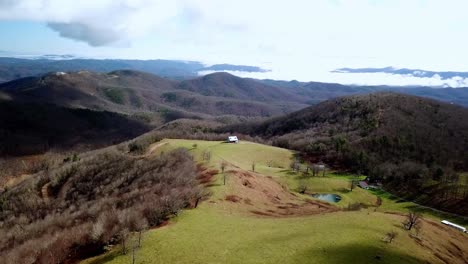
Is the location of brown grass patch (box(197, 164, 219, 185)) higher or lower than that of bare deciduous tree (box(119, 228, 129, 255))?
lower

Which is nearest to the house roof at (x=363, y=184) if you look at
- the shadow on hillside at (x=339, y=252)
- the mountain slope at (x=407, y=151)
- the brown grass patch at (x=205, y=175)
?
the mountain slope at (x=407, y=151)

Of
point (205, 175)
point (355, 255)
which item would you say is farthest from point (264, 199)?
point (355, 255)

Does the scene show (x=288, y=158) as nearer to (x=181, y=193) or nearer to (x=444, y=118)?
(x=181, y=193)

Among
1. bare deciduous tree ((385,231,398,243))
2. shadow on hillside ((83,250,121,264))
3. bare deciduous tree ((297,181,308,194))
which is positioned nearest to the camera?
shadow on hillside ((83,250,121,264))

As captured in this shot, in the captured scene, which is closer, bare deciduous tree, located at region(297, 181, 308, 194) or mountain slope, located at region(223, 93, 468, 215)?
bare deciduous tree, located at region(297, 181, 308, 194)

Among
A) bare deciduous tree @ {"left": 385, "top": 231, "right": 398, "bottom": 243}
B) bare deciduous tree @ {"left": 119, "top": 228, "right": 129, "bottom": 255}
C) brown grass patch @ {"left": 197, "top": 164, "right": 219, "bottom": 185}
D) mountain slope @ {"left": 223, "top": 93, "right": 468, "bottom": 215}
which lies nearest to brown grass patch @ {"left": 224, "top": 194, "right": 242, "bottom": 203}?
brown grass patch @ {"left": 197, "top": 164, "right": 219, "bottom": 185}

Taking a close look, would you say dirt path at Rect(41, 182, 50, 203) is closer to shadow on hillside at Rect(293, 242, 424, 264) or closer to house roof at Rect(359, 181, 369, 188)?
house roof at Rect(359, 181, 369, 188)

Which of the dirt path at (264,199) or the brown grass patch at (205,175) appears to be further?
the brown grass patch at (205,175)

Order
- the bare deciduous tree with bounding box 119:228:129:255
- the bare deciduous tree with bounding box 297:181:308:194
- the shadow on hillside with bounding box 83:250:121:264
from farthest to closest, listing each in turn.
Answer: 1. the bare deciduous tree with bounding box 297:181:308:194
2. the bare deciduous tree with bounding box 119:228:129:255
3. the shadow on hillside with bounding box 83:250:121:264

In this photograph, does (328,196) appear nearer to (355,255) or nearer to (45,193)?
(355,255)

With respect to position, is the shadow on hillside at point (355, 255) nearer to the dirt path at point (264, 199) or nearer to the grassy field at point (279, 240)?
the grassy field at point (279, 240)

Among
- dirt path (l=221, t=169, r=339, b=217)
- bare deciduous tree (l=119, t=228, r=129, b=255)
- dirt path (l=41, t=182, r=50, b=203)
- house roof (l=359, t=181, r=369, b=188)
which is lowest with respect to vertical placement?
dirt path (l=41, t=182, r=50, b=203)
